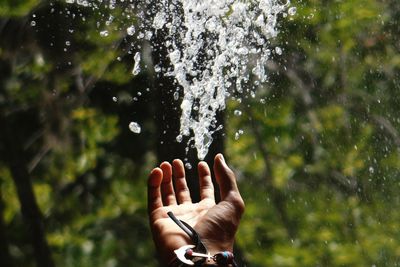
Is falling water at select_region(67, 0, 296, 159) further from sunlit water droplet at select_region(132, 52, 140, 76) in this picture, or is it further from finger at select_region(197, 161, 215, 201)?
finger at select_region(197, 161, 215, 201)

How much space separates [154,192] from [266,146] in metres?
3.58

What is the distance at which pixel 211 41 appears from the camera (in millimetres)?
3021

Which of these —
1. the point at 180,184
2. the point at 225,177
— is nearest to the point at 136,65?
the point at 180,184

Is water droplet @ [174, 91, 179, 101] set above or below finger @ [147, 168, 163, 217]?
below

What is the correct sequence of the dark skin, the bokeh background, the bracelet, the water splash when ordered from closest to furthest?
the bracelet → the dark skin → the water splash → the bokeh background

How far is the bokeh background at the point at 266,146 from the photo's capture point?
15.1 ft

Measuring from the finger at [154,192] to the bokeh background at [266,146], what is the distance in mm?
2949

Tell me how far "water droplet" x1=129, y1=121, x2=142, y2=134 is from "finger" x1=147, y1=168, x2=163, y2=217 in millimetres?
3156

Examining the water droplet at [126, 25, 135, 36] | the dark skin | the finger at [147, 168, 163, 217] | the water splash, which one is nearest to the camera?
the dark skin

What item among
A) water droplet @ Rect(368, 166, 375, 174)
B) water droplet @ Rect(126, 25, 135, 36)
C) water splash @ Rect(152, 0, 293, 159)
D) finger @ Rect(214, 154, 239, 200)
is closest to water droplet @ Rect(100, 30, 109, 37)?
water droplet @ Rect(126, 25, 135, 36)

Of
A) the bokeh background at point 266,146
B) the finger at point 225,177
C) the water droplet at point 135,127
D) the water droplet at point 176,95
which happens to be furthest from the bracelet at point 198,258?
the water droplet at point 135,127

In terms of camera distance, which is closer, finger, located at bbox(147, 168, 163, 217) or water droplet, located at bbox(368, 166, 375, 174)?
finger, located at bbox(147, 168, 163, 217)

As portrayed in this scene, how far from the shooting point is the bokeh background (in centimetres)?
460

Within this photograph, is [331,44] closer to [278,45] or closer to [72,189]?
[278,45]
